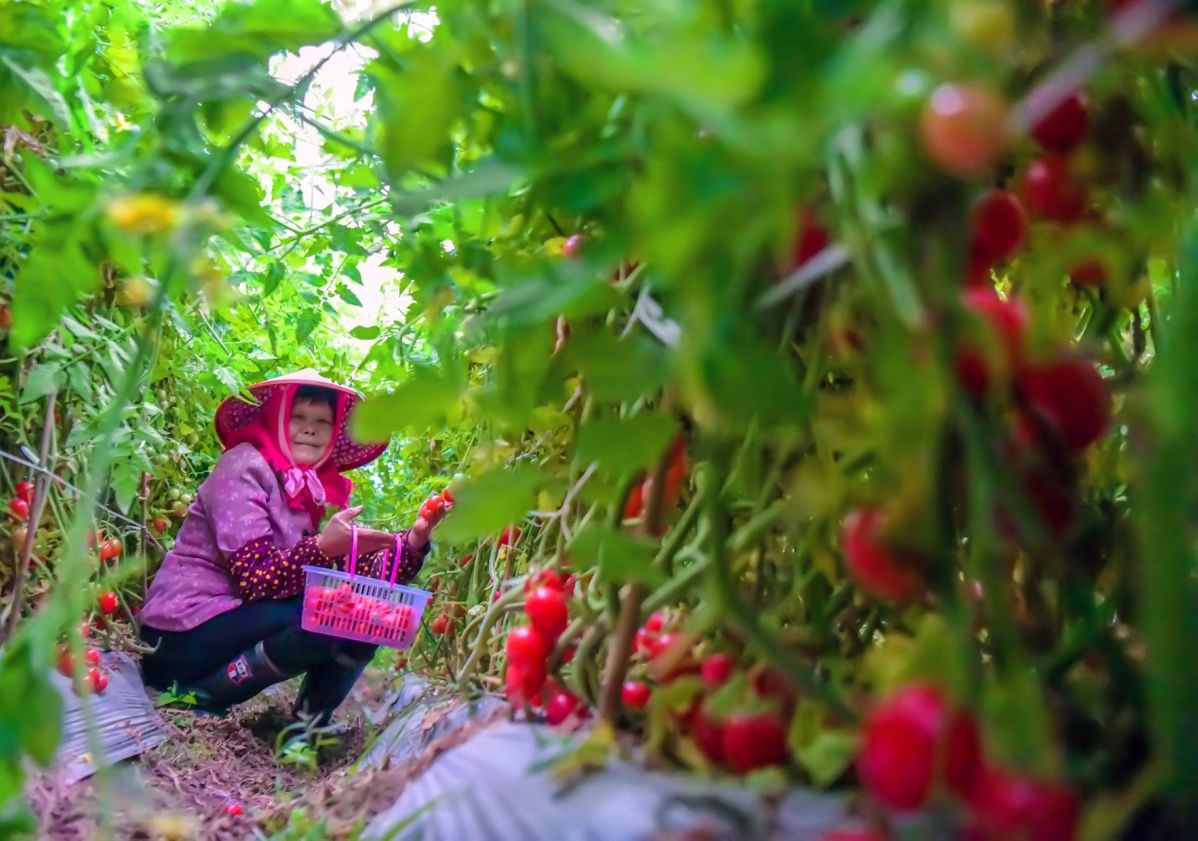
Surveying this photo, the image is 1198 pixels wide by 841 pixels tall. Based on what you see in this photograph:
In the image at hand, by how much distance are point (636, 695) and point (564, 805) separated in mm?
74

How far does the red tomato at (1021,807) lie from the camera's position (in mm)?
223

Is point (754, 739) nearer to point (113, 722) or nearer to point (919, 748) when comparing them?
point (919, 748)

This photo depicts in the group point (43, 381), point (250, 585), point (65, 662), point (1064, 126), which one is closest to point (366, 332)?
point (43, 381)

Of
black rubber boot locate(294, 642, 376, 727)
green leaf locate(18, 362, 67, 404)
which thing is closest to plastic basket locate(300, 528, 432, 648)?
black rubber boot locate(294, 642, 376, 727)

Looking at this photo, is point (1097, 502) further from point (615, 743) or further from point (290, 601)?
point (290, 601)

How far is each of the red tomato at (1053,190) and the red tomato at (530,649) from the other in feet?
1.05

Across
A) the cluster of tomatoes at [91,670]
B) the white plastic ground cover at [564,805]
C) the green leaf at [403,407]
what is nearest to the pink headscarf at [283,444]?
the cluster of tomatoes at [91,670]

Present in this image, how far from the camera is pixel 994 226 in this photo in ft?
0.97

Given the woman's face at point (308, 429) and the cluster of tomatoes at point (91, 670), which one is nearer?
the cluster of tomatoes at point (91, 670)

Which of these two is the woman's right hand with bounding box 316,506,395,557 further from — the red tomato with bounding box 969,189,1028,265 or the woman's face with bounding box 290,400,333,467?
the red tomato with bounding box 969,189,1028,265

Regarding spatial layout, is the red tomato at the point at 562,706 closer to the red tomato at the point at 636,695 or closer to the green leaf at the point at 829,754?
the red tomato at the point at 636,695

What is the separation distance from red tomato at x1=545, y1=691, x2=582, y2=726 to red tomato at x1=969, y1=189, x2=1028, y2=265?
13.0 inches

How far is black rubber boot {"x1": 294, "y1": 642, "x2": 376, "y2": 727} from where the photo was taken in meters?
1.75

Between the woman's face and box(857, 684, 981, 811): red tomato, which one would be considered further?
the woman's face
